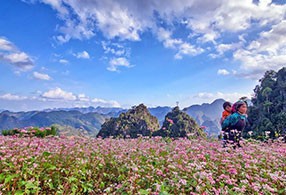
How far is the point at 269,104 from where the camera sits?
51188 mm

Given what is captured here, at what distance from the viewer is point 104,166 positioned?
5.96 m

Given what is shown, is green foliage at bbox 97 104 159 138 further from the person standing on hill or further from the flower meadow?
the flower meadow

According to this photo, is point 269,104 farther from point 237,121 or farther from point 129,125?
point 237,121

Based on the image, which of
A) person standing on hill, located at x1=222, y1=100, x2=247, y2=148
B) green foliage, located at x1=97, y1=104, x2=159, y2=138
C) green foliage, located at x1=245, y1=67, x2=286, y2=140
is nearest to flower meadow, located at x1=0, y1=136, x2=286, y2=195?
person standing on hill, located at x1=222, y1=100, x2=247, y2=148

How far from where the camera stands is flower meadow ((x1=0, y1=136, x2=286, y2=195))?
3.84 meters

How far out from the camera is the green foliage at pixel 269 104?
45.3 metres

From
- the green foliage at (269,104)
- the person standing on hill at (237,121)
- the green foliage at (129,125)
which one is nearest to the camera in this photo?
the person standing on hill at (237,121)

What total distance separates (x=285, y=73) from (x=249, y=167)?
66225 mm

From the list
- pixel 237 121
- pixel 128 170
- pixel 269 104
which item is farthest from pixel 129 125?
pixel 128 170

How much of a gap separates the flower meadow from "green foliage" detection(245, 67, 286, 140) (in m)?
41.5

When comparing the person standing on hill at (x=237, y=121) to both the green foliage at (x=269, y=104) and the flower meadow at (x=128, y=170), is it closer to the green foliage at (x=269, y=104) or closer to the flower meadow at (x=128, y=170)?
the flower meadow at (x=128, y=170)

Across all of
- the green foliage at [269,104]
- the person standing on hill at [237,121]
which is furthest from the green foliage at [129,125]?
the person standing on hill at [237,121]

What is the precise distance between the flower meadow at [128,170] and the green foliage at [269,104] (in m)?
41.5

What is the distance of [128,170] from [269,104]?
176ft
